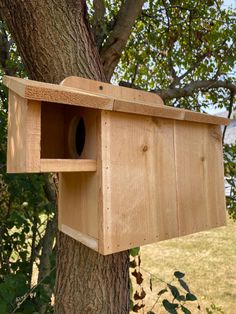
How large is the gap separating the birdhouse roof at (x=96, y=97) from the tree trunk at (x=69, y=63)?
0.43ft

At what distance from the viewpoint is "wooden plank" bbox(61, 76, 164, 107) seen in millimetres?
1130

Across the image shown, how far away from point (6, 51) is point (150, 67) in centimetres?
127

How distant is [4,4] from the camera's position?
1.24 m

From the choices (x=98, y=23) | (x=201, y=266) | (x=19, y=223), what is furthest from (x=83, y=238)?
(x=201, y=266)

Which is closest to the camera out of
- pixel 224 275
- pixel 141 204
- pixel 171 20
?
pixel 141 204

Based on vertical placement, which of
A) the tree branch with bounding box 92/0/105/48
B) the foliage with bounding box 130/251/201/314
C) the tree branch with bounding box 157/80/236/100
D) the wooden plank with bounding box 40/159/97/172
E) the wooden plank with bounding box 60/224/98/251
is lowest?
the foliage with bounding box 130/251/201/314

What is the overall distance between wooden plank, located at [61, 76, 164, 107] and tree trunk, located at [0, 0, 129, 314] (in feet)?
0.36

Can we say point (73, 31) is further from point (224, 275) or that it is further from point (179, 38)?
point (224, 275)

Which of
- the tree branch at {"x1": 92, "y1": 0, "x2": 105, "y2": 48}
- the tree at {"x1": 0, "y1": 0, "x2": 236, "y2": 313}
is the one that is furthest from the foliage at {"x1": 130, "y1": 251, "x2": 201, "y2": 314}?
the tree branch at {"x1": 92, "y1": 0, "x2": 105, "y2": 48}

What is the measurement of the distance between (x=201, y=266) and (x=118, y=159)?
11.9 ft

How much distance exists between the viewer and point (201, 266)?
4.15m

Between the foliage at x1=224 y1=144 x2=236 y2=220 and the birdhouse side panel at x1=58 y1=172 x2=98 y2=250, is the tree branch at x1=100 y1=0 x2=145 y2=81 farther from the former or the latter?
the foliage at x1=224 y1=144 x2=236 y2=220

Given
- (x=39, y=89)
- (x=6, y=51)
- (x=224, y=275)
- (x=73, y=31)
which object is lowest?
(x=224, y=275)

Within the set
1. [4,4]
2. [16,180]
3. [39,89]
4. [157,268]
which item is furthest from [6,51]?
[157,268]
